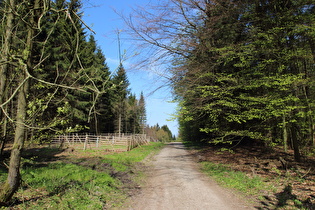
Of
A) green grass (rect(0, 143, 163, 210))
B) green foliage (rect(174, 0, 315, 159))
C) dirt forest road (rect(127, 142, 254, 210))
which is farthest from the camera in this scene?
green foliage (rect(174, 0, 315, 159))

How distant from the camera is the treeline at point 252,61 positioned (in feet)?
26.7

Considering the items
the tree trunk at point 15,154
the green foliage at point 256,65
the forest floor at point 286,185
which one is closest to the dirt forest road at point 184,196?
the forest floor at point 286,185

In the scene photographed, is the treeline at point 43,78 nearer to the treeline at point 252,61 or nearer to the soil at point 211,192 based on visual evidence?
the soil at point 211,192

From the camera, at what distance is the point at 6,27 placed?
393 centimetres

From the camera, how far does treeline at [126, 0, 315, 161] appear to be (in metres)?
8.15

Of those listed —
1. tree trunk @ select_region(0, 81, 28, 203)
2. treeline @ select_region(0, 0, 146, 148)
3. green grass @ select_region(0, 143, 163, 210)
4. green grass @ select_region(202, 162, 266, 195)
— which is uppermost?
treeline @ select_region(0, 0, 146, 148)

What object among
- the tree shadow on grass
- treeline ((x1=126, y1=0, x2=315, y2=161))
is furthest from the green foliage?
the tree shadow on grass

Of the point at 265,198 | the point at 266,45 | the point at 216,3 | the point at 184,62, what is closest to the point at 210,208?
the point at 265,198

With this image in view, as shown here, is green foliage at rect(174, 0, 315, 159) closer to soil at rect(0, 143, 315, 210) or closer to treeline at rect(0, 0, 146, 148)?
soil at rect(0, 143, 315, 210)

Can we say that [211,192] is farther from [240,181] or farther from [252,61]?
[252,61]

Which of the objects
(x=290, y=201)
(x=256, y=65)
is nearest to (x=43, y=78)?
(x=290, y=201)

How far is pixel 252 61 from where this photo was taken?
10062 millimetres

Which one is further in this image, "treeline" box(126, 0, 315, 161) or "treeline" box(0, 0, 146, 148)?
"treeline" box(126, 0, 315, 161)

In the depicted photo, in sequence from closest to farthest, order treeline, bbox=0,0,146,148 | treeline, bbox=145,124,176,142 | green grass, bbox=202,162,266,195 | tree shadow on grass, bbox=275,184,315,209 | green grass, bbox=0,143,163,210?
treeline, bbox=0,0,146,148, green grass, bbox=0,143,163,210, tree shadow on grass, bbox=275,184,315,209, green grass, bbox=202,162,266,195, treeline, bbox=145,124,176,142
